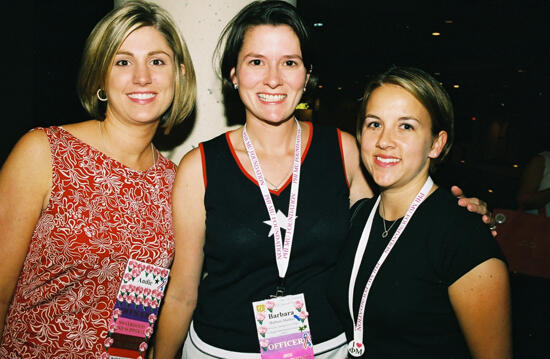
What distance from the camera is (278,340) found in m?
1.62

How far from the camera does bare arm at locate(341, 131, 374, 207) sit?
1.94 meters

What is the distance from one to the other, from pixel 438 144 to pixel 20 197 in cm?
177

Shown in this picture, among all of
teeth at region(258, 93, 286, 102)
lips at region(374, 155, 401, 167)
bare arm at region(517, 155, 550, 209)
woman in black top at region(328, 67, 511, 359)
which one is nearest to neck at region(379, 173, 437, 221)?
woman in black top at region(328, 67, 511, 359)

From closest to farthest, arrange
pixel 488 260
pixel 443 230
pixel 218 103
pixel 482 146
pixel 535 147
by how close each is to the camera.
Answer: pixel 488 260 < pixel 443 230 < pixel 218 103 < pixel 535 147 < pixel 482 146

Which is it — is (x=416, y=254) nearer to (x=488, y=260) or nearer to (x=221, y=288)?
(x=488, y=260)

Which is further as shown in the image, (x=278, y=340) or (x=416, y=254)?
(x=278, y=340)

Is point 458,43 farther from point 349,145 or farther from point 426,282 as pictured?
point 426,282

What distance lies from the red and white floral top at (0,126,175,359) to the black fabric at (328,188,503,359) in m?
1.07

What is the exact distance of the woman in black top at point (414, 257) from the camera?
54.4 inches

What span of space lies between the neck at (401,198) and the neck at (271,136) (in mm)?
551

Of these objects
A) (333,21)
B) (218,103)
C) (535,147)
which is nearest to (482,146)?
(333,21)

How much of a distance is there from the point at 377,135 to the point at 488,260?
2.19ft

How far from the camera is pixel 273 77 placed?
5.58 ft

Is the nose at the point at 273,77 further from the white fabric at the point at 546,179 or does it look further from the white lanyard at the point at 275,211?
the white fabric at the point at 546,179
